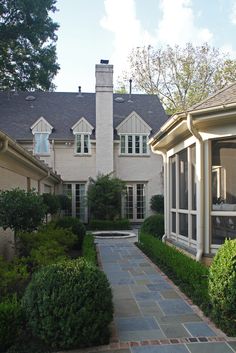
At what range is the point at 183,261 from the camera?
22.2ft

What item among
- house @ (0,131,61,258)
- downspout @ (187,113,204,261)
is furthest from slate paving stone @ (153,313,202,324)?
house @ (0,131,61,258)

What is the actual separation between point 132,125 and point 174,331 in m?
18.5


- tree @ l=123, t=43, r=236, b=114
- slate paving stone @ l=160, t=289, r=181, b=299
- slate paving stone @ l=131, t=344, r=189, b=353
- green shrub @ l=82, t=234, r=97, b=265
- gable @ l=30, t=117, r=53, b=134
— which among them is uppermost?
tree @ l=123, t=43, r=236, b=114

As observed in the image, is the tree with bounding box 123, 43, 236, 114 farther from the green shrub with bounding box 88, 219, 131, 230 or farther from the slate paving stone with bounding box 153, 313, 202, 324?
the slate paving stone with bounding box 153, 313, 202, 324

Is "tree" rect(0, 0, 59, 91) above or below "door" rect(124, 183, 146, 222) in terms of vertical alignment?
above

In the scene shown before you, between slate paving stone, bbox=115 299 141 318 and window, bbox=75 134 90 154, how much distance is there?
16495mm

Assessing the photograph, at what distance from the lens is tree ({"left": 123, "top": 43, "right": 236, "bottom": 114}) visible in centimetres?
2978

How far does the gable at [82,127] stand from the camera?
854 inches

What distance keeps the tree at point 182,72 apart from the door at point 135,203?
1076 centimetres

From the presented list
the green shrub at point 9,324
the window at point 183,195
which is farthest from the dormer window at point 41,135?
the green shrub at point 9,324

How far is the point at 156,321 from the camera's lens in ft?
16.1

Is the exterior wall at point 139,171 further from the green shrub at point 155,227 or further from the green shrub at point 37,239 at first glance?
the green shrub at point 37,239

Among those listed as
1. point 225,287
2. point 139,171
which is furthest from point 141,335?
point 139,171

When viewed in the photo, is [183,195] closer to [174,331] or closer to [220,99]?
[220,99]
